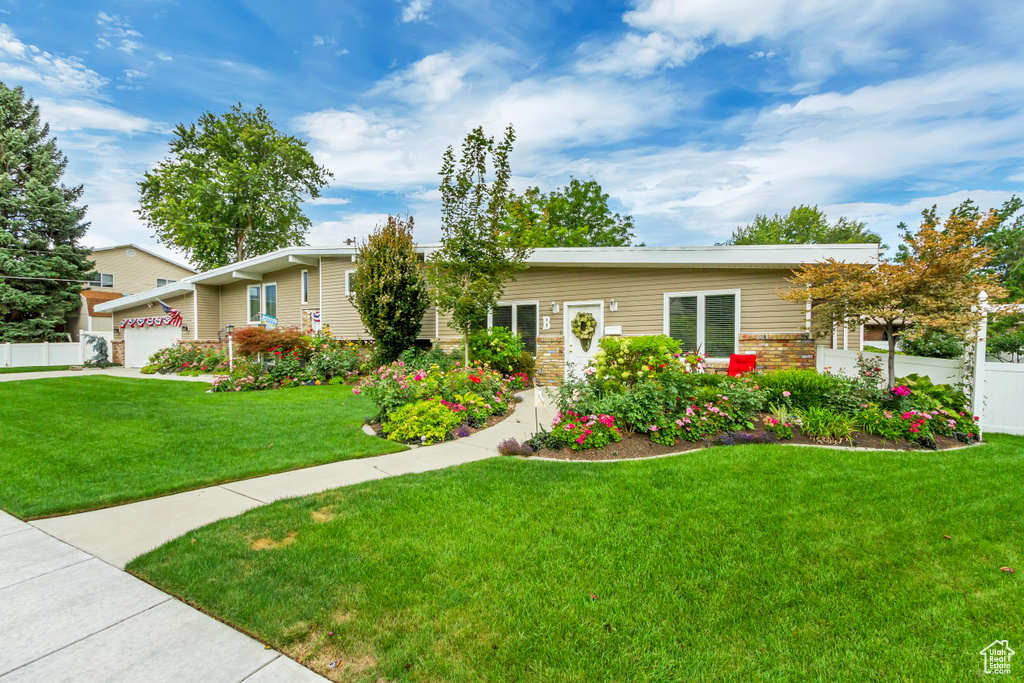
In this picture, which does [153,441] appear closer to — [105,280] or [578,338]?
[578,338]

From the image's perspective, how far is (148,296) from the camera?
18766 mm

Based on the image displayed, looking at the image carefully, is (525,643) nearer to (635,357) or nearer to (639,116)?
(635,357)

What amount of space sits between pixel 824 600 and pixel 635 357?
16.7 feet

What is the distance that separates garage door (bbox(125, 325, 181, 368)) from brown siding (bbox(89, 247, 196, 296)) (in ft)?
28.5

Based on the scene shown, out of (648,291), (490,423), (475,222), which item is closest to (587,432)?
(490,423)

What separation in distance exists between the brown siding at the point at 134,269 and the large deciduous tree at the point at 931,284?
3226 centimetres

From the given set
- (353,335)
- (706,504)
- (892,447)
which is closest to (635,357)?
(892,447)

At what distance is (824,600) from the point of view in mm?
2418

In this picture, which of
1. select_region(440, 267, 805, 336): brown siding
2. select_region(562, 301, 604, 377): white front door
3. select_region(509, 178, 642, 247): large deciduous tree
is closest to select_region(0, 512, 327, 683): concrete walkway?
select_region(562, 301, 604, 377): white front door

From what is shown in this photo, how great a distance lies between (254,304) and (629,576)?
17966 mm

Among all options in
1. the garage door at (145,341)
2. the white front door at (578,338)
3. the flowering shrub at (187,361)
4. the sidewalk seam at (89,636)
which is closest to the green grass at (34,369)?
the garage door at (145,341)

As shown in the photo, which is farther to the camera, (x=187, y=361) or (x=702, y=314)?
(x=187, y=361)

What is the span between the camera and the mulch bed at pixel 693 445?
207 inches

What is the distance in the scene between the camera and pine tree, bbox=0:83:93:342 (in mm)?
19422
